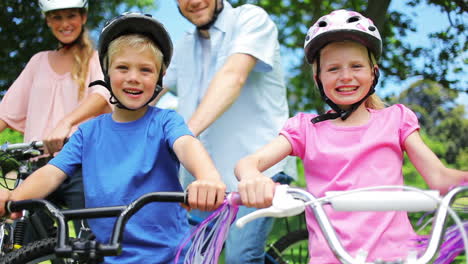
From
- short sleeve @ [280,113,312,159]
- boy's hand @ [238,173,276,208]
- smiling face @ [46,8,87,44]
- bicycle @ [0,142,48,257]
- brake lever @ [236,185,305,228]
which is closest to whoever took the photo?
brake lever @ [236,185,305,228]

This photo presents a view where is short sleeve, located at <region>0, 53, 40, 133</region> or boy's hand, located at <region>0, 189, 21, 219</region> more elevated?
short sleeve, located at <region>0, 53, 40, 133</region>

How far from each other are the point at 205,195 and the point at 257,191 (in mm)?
172

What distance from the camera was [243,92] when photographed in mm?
3539

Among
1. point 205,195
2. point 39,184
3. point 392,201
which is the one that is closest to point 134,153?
point 39,184

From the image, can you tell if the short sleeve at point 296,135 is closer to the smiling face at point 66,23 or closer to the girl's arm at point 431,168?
the girl's arm at point 431,168

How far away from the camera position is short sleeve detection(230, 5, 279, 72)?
3371mm

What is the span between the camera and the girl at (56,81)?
12.7 feet

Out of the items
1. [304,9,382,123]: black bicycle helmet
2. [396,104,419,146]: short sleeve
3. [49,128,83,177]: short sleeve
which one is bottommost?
[49,128,83,177]: short sleeve

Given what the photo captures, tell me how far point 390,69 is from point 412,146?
632 cm

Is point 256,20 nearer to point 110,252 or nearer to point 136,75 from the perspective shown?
point 136,75

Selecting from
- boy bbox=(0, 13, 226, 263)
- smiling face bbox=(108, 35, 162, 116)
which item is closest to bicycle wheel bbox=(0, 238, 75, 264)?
boy bbox=(0, 13, 226, 263)

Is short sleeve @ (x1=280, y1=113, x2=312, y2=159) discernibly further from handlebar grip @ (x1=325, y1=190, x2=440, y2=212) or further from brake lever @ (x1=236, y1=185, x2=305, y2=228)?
handlebar grip @ (x1=325, y1=190, x2=440, y2=212)

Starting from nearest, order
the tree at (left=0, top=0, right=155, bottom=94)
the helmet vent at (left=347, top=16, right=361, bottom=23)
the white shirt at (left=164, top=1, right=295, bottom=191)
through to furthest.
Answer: the helmet vent at (left=347, top=16, right=361, bottom=23) < the white shirt at (left=164, top=1, right=295, bottom=191) < the tree at (left=0, top=0, right=155, bottom=94)

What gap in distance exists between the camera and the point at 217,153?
11.7 ft
